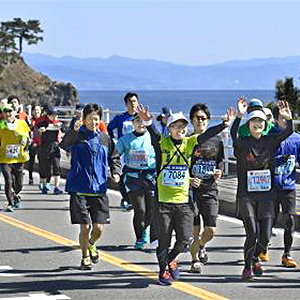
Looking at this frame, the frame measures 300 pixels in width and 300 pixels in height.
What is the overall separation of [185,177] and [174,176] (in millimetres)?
114

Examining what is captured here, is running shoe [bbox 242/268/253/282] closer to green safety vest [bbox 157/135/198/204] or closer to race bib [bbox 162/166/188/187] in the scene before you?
green safety vest [bbox 157/135/198/204]

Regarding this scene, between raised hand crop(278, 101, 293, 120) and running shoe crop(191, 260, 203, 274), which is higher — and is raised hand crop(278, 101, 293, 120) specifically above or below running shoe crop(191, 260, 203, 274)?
above

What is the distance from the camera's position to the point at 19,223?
12844 mm

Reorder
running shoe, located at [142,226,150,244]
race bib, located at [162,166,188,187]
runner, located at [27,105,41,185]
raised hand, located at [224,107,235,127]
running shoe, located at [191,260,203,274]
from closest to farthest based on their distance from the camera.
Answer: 1. race bib, located at [162,166,188,187]
2. raised hand, located at [224,107,235,127]
3. running shoe, located at [191,260,203,274]
4. running shoe, located at [142,226,150,244]
5. runner, located at [27,105,41,185]

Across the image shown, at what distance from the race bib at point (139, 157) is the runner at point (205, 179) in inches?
52.2

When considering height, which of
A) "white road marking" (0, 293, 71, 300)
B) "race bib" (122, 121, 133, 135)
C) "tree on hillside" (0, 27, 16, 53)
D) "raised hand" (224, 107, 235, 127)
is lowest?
"white road marking" (0, 293, 71, 300)

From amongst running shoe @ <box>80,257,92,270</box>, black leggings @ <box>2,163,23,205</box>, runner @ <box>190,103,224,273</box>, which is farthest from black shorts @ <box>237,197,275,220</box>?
black leggings @ <box>2,163,23,205</box>

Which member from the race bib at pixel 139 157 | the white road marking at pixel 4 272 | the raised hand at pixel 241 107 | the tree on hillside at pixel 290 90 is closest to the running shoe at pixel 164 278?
the white road marking at pixel 4 272

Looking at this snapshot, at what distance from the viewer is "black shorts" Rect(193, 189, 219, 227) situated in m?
9.50

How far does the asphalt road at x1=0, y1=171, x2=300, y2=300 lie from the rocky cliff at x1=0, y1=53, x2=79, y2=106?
130626mm

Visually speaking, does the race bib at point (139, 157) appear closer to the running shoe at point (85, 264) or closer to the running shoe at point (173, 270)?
the running shoe at point (85, 264)

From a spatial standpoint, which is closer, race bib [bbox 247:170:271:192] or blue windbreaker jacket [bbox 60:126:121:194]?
race bib [bbox 247:170:271:192]

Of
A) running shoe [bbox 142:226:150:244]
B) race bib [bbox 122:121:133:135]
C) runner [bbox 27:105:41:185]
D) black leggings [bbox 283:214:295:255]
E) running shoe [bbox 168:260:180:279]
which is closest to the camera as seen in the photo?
running shoe [bbox 168:260:180:279]

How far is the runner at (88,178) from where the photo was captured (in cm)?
944
